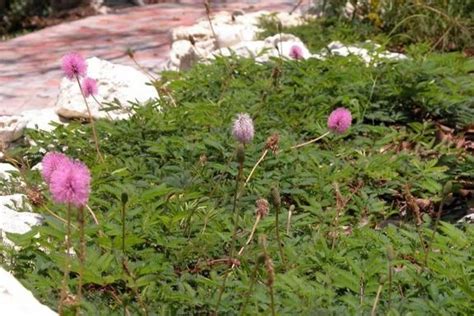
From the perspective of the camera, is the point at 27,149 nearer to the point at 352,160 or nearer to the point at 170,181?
the point at 170,181

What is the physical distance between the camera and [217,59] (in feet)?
23.4

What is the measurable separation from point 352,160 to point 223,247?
1565 mm

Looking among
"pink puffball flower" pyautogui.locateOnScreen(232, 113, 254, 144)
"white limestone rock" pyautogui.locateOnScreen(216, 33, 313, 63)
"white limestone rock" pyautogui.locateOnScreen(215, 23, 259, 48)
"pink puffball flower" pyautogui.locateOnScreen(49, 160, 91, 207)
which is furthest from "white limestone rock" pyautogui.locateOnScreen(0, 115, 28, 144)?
"pink puffball flower" pyautogui.locateOnScreen(49, 160, 91, 207)

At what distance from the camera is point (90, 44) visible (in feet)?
37.3

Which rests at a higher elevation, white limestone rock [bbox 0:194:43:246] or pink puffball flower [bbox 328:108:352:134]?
pink puffball flower [bbox 328:108:352:134]

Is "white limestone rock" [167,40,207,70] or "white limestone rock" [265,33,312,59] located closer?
"white limestone rock" [265,33,312,59]

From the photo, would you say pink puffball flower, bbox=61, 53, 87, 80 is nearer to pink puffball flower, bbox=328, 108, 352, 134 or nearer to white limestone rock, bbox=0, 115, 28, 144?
pink puffball flower, bbox=328, 108, 352, 134

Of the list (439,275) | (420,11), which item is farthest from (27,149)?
(420,11)

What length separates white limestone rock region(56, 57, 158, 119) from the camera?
6.84 m

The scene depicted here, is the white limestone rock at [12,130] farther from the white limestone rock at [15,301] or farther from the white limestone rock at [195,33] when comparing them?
the white limestone rock at [15,301]

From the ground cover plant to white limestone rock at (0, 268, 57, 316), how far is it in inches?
7.1

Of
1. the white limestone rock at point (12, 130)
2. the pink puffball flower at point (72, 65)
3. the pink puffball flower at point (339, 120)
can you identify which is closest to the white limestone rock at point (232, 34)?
the white limestone rock at point (12, 130)

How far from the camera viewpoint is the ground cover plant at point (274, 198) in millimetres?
3557

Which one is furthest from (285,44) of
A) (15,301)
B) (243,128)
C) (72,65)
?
(15,301)
